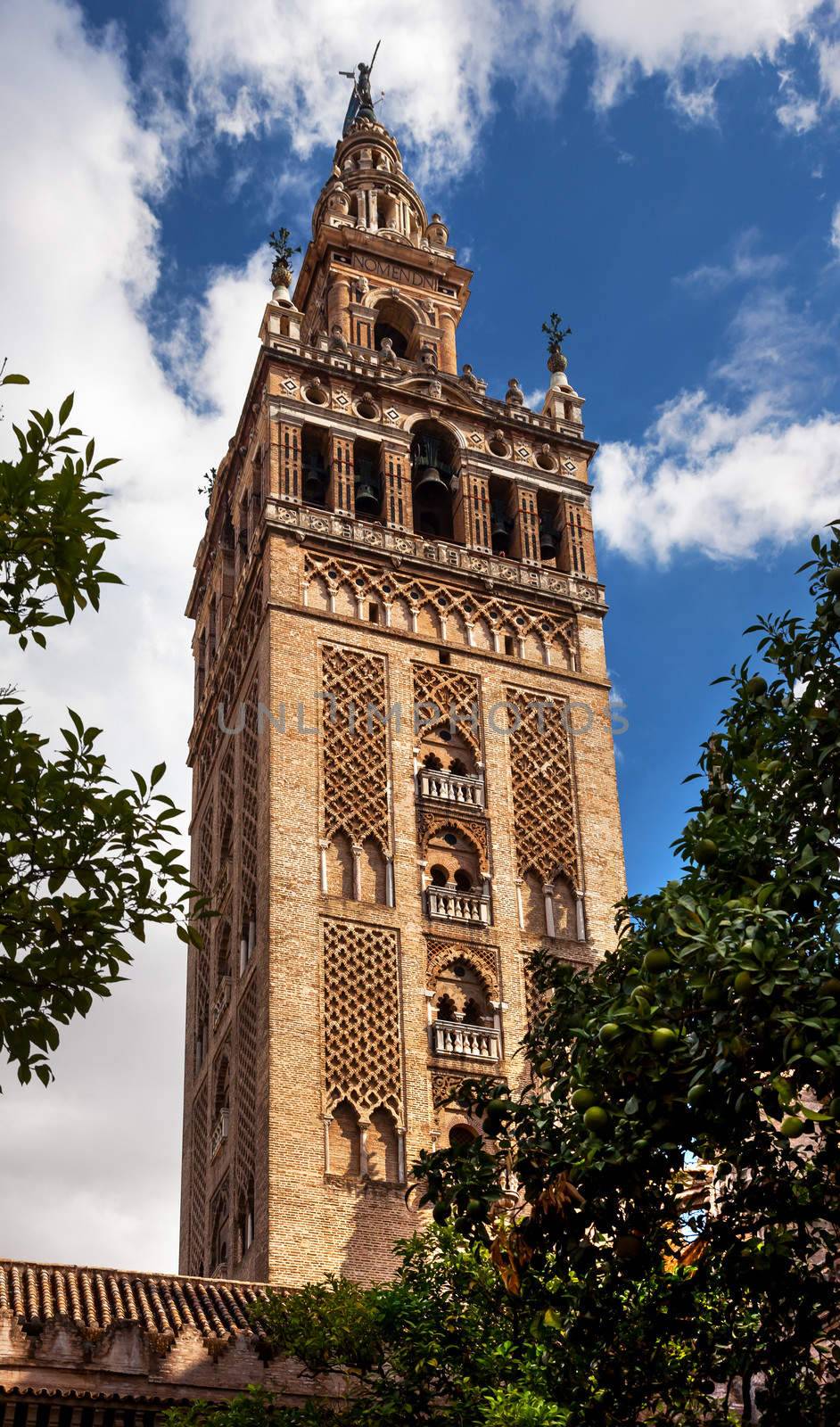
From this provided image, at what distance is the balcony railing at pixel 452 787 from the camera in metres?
27.2

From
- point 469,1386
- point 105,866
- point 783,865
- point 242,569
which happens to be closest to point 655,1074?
point 783,865

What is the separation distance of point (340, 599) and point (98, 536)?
19.6 metres

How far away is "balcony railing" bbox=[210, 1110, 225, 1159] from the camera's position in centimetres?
2584

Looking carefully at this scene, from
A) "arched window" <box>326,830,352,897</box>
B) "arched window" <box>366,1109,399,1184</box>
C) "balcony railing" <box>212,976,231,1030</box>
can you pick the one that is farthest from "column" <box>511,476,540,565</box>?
"arched window" <box>366,1109,399,1184</box>

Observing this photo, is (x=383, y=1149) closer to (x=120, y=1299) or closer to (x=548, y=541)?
(x=120, y=1299)

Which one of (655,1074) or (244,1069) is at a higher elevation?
(244,1069)

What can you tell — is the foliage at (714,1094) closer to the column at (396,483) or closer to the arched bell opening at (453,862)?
the arched bell opening at (453,862)

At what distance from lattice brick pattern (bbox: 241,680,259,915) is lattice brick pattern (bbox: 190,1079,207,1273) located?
3520 mm

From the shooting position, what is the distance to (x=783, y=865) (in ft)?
30.9

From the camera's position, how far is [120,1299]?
19.3 metres

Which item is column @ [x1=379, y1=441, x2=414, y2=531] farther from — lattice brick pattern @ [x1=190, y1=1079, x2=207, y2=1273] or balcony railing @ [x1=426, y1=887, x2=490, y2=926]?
lattice brick pattern @ [x1=190, y1=1079, x2=207, y2=1273]

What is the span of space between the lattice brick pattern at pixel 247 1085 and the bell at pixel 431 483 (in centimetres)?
1033

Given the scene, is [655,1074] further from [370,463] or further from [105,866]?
[370,463]

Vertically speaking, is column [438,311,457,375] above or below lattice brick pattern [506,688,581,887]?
above
